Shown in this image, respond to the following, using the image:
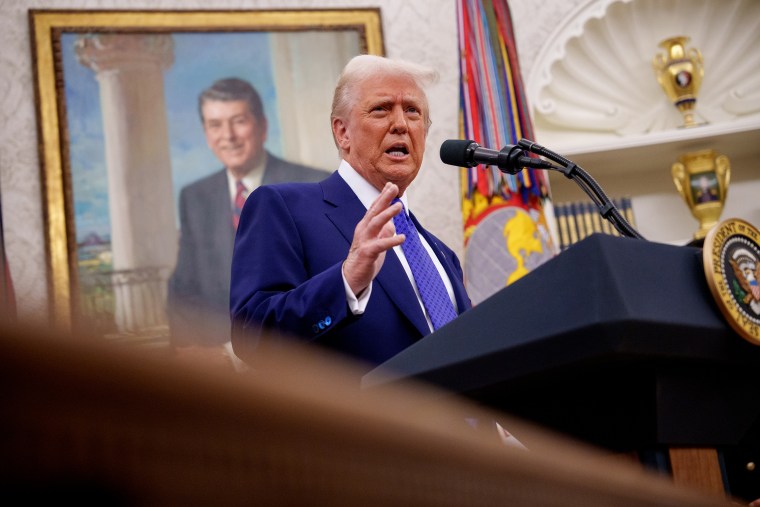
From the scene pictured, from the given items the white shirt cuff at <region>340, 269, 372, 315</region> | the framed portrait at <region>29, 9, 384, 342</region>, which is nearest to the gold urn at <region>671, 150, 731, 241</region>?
the framed portrait at <region>29, 9, 384, 342</region>

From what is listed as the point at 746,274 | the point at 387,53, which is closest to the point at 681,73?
the point at 387,53

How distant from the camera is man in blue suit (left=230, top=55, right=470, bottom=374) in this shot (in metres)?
1.44

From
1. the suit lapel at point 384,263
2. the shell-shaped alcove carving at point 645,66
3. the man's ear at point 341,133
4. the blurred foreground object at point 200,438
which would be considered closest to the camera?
the blurred foreground object at point 200,438

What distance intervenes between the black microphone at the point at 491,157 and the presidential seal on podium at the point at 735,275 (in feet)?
1.45

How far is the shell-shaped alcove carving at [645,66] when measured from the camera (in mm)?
5043

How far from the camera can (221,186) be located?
4.49 m

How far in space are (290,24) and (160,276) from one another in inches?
56.0

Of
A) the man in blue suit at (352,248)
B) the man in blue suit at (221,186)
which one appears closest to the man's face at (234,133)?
the man in blue suit at (221,186)

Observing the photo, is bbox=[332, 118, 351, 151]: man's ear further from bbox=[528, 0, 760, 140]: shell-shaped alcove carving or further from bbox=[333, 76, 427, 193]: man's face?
bbox=[528, 0, 760, 140]: shell-shaped alcove carving

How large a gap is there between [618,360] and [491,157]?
70 centimetres

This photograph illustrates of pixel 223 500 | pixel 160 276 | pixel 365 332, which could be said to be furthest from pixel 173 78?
pixel 223 500

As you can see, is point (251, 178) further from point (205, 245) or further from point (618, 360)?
point (618, 360)

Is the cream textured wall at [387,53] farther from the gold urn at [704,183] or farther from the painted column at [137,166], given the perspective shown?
the gold urn at [704,183]

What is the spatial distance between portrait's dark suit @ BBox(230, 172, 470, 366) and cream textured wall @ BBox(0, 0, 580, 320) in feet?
8.21
